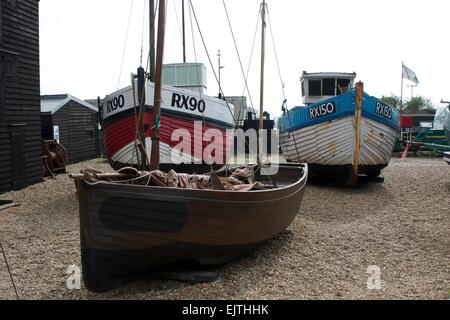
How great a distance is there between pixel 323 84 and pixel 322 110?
14.8 feet

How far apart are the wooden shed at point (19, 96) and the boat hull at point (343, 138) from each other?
23.6 ft

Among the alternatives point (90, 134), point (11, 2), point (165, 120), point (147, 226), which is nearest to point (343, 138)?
point (165, 120)

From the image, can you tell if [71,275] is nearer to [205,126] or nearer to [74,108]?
[205,126]

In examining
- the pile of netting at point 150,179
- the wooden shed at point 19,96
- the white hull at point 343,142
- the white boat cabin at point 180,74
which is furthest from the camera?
the white boat cabin at point 180,74

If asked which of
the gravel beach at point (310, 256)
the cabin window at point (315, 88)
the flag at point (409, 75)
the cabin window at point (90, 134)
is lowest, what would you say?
the gravel beach at point (310, 256)

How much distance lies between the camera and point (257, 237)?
501 cm

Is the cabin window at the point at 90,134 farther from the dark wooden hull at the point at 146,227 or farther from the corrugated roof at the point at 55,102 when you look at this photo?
the dark wooden hull at the point at 146,227

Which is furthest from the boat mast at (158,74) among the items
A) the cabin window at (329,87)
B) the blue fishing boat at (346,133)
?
the cabin window at (329,87)

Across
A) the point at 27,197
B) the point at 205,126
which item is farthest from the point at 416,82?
the point at 27,197

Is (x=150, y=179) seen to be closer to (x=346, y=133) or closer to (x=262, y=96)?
(x=262, y=96)

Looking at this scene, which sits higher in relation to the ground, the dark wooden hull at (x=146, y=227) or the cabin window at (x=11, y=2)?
the cabin window at (x=11, y=2)

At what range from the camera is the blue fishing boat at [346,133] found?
10641mm

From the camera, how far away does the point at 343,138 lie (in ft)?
35.7
